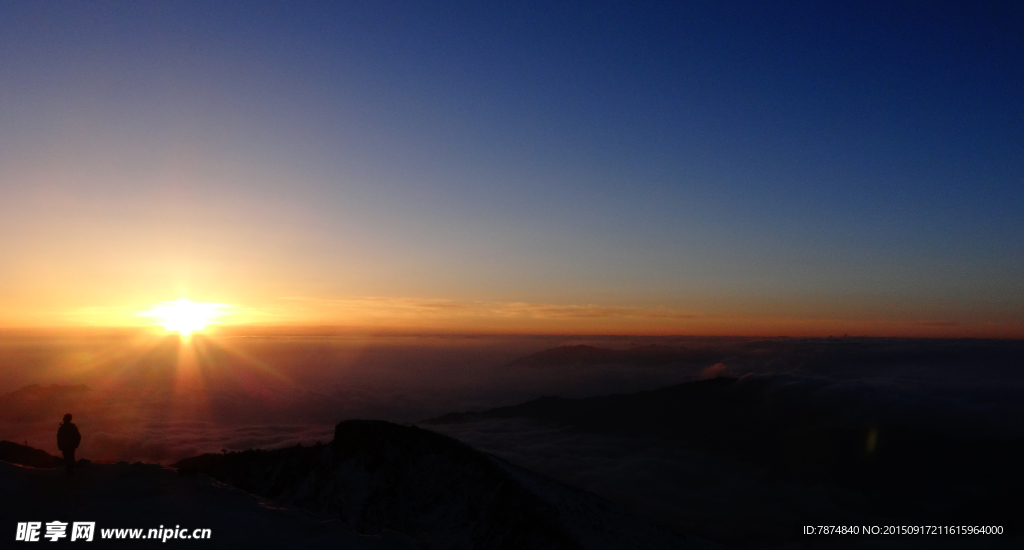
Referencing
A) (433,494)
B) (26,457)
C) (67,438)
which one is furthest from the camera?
(433,494)

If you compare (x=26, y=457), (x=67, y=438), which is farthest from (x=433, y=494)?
(x=67, y=438)

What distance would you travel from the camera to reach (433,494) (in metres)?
56.8

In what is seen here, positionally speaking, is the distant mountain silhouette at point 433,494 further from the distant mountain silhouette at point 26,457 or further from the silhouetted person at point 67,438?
the silhouetted person at point 67,438

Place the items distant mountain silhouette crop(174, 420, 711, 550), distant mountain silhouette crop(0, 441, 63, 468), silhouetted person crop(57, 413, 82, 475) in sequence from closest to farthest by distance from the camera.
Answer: silhouetted person crop(57, 413, 82, 475), distant mountain silhouette crop(0, 441, 63, 468), distant mountain silhouette crop(174, 420, 711, 550)

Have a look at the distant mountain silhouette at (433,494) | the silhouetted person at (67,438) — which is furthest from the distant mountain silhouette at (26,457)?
the silhouetted person at (67,438)

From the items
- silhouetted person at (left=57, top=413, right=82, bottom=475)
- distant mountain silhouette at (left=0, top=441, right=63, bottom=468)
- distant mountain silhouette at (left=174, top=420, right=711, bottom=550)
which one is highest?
silhouetted person at (left=57, top=413, right=82, bottom=475)

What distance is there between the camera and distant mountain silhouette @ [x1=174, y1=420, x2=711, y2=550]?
47.6 m

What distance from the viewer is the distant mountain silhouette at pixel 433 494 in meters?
47.6

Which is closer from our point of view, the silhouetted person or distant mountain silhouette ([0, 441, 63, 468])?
the silhouetted person

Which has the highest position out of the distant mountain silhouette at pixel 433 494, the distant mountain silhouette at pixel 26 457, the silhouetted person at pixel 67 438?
the silhouetted person at pixel 67 438

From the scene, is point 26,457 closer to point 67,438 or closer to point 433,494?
point 67,438

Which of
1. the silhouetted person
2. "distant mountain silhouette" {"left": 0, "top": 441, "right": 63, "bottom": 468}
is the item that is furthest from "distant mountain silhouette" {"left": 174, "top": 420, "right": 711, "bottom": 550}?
the silhouetted person

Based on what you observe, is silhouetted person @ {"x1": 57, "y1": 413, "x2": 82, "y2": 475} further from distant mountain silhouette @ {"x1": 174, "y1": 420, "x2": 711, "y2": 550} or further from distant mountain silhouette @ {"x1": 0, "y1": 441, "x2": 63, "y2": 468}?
distant mountain silhouette @ {"x1": 174, "y1": 420, "x2": 711, "y2": 550}

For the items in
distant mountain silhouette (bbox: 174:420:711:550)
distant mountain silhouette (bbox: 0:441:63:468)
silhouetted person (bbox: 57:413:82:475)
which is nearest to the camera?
silhouetted person (bbox: 57:413:82:475)
